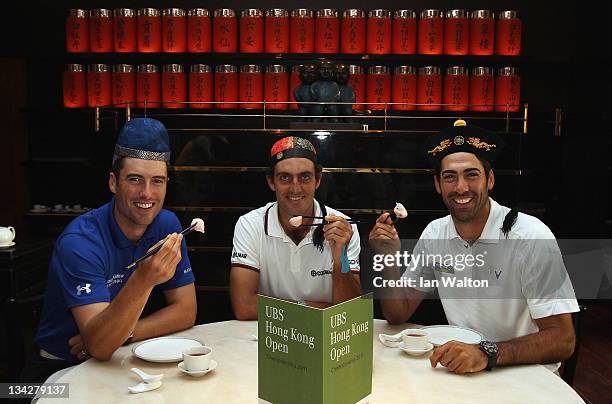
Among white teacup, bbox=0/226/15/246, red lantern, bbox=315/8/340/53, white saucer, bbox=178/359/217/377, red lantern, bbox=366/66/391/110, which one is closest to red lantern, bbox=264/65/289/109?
red lantern, bbox=315/8/340/53

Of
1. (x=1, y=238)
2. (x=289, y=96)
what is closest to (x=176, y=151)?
(x=1, y=238)

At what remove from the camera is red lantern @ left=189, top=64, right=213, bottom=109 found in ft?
14.5

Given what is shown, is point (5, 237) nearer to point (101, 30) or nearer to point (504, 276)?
point (101, 30)

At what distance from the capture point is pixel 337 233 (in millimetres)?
2275

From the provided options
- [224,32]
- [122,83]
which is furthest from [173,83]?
[224,32]

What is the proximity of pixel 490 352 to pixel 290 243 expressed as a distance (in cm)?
101

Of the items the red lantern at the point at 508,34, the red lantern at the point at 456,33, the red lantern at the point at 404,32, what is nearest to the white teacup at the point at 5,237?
the red lantern at the point at 404,32

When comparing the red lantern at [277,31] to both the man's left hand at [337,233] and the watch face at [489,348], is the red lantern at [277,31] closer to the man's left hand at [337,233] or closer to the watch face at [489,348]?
the man's left hand at [337,233]

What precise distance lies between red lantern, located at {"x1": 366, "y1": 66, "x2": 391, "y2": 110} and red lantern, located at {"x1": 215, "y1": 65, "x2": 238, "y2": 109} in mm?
870

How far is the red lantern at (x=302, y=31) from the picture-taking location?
4.43 meters

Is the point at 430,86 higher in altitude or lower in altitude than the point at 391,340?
higher

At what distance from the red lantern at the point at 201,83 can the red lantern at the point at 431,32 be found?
139 centimetres

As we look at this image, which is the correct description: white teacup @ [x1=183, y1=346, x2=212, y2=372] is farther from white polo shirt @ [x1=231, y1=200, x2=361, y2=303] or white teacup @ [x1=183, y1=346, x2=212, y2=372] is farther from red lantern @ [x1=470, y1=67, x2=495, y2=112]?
red lantern @ [x1=470, y1=67, x2=495, y2=112]

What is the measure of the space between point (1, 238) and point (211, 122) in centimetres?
192
